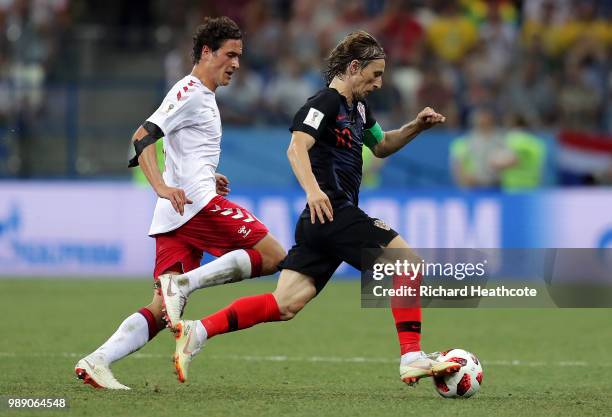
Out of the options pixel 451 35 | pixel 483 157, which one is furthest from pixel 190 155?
pixel 451 35

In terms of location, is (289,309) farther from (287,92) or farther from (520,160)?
(287,92)

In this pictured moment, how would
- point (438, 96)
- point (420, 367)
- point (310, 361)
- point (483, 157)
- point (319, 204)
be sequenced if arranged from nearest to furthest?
point (319, 204) < point (420, 367) < point (310, 361) < point (483, 157) < point (438, 96)

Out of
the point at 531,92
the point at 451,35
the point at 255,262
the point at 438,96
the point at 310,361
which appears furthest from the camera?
the point at 451,35

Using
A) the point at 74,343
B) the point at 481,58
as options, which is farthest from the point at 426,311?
the point at 481,58

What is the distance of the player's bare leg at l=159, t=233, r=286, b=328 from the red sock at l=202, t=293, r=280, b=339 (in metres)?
0.19

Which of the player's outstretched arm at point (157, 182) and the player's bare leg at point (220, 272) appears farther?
the player's bare leg at point (220, 272)

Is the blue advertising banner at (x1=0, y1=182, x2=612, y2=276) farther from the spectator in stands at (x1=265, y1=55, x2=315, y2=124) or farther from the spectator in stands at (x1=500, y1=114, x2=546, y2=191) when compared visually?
the spectator in stands at (x1=265, y1=55, x2=315, y2=124)

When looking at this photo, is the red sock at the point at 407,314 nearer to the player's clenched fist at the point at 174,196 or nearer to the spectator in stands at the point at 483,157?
the player's clenched fist at the point at 174,196

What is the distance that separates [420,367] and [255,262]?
4.05ft

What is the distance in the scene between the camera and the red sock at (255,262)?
7395 millimetres

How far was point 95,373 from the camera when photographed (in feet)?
23.3

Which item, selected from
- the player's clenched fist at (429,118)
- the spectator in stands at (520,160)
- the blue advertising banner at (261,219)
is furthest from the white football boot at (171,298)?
the spectator in stands at (520,160)

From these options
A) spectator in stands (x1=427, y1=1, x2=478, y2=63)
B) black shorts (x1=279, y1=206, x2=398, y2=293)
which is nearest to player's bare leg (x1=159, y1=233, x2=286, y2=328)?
black shorts (x1=279, y1=206, x2=398, y2=293)

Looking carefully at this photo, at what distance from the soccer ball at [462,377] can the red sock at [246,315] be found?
3.22ft
